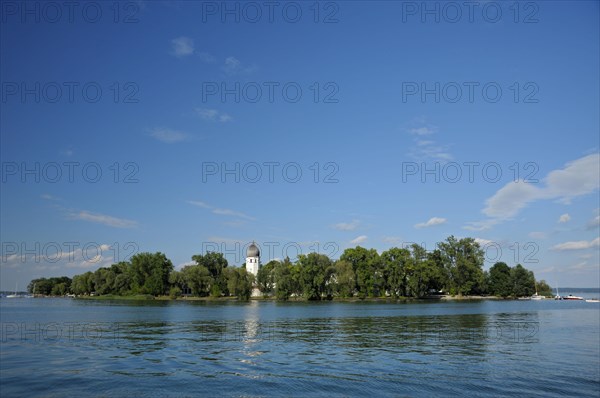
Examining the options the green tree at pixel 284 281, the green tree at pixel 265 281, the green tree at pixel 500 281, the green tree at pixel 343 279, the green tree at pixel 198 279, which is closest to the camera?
the green tree at pixel 343 279

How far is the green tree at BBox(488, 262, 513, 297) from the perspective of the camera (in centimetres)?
16200

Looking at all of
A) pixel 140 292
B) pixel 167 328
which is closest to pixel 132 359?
pixel 167 328

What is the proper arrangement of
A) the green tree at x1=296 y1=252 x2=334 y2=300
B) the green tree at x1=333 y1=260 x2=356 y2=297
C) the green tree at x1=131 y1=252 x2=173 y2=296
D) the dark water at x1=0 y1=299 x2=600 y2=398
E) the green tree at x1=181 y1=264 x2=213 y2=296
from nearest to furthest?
1. the dark water at x1=0 y1=299 x2=600 y2=398
2. the green tree at x1=296 y1=252 x2=334 y2=300
3. the green tree at x1=333 y1=260 x2=356 y2=297
4. the green tree at x1=181 y1=264 x2=213 y2=296
5. the green tree at x1=131 y1=252 x2=173 y2=296

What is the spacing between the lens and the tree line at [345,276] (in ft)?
437

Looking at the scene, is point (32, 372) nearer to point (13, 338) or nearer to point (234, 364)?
point (234, 364)

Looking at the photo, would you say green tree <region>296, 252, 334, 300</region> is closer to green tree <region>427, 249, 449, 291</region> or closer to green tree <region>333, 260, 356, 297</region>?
green tree <region>333, 260, 356, 297</region>

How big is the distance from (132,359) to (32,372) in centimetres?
557

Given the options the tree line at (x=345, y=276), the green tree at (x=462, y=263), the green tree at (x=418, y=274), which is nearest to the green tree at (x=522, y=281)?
the tree line at (x=345, y=276)

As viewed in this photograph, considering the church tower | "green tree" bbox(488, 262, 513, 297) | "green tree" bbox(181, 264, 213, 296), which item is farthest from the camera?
the church tower

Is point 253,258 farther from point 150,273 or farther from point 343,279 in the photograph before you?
point 343,279

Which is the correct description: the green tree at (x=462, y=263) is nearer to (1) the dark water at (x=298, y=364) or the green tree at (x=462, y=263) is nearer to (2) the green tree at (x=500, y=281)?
(2) the green tree at (x=500, y=281)

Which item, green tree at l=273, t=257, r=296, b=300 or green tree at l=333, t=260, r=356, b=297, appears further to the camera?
green tree at l=273, t=257, r=296, b=300

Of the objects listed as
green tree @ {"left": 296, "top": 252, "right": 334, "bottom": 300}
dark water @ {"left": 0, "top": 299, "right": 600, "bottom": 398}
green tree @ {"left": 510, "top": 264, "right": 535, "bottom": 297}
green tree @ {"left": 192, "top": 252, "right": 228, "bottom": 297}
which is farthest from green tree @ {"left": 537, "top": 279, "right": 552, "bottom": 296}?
dark water @ {"left": 0, "top": 299, "right": 600, "bottom": 398}

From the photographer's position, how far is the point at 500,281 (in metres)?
162
